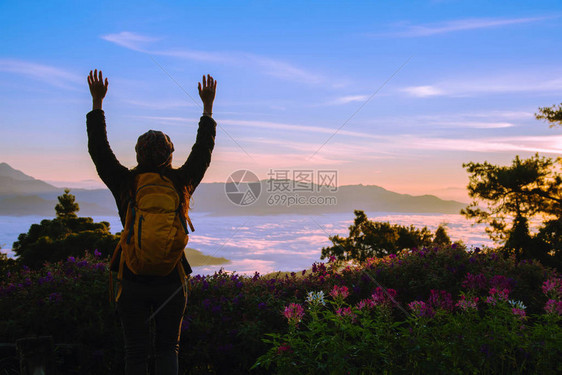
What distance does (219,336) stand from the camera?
5.38 m

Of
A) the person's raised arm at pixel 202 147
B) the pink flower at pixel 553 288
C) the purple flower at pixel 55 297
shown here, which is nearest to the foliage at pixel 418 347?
the pink flower at pixel 553 288

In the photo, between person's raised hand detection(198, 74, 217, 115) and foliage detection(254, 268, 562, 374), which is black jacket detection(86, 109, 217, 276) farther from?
foliage detection(254, 268, 562, 374)

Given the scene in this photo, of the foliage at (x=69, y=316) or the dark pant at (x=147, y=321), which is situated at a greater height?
the dark pant at (x=147, y=321)

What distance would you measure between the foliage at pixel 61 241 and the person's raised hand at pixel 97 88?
1259 centimetres

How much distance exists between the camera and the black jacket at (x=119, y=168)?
357 cm

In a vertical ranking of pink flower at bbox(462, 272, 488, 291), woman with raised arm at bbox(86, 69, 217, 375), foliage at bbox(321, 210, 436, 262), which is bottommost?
foliage at bbox(321, 210, 436, 262)

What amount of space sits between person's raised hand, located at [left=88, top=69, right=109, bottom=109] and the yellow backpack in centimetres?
95

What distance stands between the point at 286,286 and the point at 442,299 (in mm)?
2863

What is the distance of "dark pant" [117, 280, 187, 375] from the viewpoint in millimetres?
3330

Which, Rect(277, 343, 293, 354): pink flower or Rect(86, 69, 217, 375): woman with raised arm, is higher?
Rect(86, 69, 217, 375): woman with raised arm

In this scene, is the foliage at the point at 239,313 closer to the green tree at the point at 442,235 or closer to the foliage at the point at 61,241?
the foliage at the point at 61,241

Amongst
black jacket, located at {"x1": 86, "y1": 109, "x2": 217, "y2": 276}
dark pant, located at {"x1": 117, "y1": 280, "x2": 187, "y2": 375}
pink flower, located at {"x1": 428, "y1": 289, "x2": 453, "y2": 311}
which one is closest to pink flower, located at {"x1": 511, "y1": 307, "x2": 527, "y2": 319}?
pink flower, located at {"x1": 428, "y1": 289, "x2": 453, "y2": 311}

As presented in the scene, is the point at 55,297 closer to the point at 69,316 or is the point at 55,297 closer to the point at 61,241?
the point at 69,316

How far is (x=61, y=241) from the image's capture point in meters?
17.8
